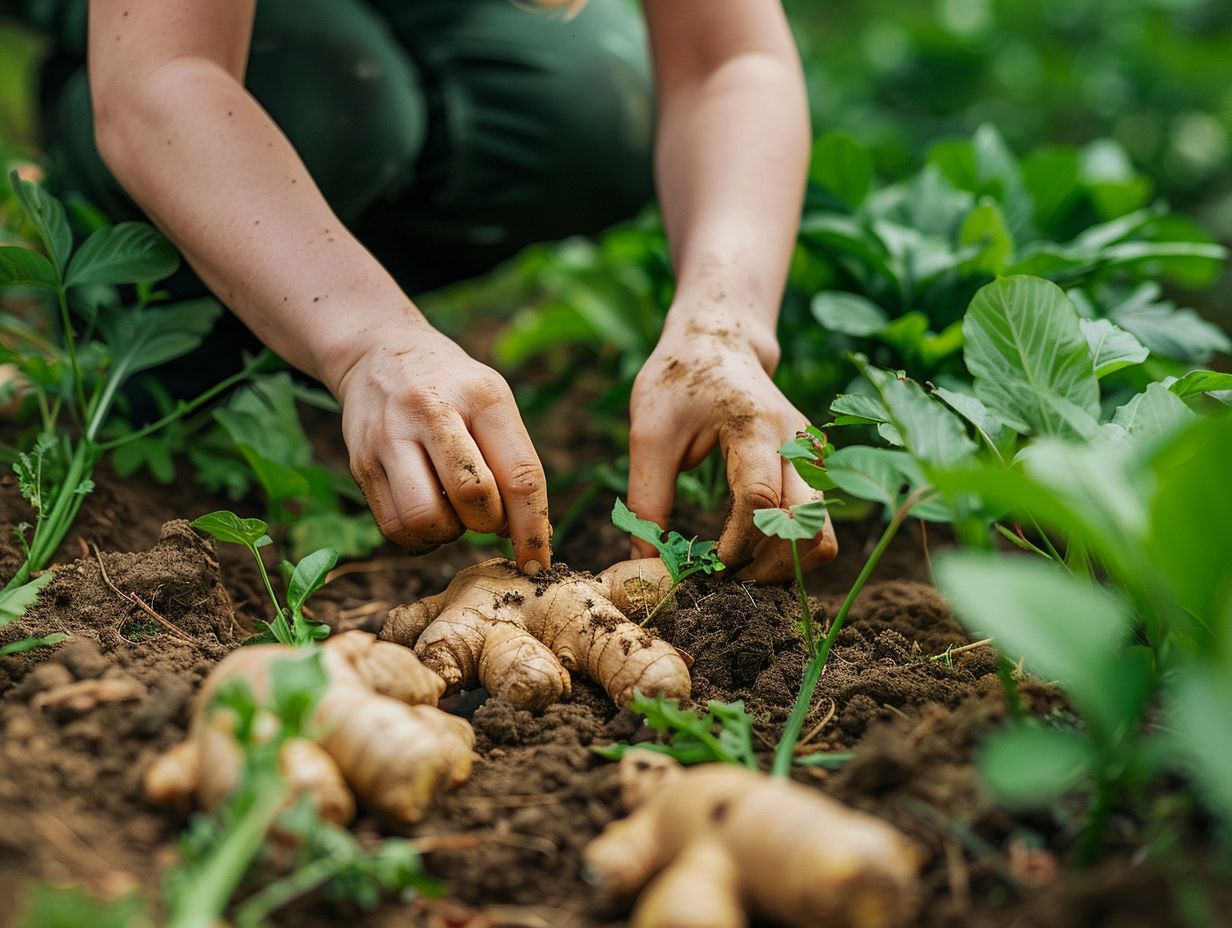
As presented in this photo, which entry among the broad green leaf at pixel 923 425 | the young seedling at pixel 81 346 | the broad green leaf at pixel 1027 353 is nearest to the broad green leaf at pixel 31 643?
the young seedling at pixel 81 346

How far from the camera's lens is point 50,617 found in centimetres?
126

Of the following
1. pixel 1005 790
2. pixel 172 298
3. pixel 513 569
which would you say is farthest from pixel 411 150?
pixel 1005 790

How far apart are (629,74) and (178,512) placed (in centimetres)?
126

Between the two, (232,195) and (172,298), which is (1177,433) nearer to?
(232,195)

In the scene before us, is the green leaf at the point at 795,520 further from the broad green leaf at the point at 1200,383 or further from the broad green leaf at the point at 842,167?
the broad green leaf at the point at 842,167

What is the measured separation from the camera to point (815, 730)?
3.73 feet

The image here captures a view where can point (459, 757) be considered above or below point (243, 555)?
above

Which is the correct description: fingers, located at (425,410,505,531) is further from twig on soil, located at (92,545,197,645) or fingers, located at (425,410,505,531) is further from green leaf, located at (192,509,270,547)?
twig on soil, located at (92,545,197,645)

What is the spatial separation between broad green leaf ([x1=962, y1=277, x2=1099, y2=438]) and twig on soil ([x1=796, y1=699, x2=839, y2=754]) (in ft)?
1.15

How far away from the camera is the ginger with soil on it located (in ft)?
2.91

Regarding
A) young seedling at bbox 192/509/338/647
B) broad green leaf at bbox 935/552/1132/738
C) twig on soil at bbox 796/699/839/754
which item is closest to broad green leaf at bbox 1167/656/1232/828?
broad green leaf at bbox 935/552/1132/738

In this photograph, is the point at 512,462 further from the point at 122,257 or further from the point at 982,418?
the point at 122,257

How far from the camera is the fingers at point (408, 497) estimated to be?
122 cm

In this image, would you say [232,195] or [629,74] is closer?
[232,195]
